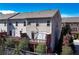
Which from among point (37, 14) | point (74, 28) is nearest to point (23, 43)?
point (37, 14)

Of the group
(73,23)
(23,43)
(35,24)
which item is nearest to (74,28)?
(73,23)

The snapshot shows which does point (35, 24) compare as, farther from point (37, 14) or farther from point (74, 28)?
point (74, 28)

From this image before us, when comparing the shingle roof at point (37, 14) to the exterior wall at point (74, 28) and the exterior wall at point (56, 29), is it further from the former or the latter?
the exterior wall at point (74, 28)

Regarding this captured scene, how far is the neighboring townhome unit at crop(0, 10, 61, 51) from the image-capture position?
454 centimetres

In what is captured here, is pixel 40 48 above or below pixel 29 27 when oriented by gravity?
below

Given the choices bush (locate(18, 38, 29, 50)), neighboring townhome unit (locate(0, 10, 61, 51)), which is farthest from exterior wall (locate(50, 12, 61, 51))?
bush (locate(18, 38, 29, 50))

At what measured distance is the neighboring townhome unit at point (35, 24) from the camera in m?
4.54

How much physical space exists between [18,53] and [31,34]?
0.34 meters

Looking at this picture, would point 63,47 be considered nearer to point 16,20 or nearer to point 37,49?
point 37,49

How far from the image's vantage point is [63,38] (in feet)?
15.1

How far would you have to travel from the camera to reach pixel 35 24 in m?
4.59

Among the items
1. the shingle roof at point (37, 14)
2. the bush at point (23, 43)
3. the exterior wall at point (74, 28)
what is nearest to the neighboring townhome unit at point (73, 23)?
the exterior wall at point (74, 28)

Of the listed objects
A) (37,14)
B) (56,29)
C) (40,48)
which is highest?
(37,14)

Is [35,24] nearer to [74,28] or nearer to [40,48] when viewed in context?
[40,48]
